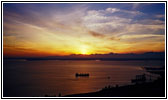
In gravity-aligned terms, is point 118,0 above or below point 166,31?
above

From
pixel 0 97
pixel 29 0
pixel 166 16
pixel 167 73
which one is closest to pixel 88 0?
pixel 29 0

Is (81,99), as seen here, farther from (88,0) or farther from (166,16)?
(166,16)

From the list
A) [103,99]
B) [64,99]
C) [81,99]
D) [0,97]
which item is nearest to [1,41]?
[0,97]

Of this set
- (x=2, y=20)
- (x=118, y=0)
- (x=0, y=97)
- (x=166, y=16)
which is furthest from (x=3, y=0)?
(x=166, y=16)

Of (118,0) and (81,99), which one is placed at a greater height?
(118,0)

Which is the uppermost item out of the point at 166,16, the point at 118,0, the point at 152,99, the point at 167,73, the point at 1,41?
the point at 118,0

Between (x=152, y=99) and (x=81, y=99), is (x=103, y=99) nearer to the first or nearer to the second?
(x=81, y=99)

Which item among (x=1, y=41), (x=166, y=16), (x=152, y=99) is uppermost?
(x=166, y=16)
